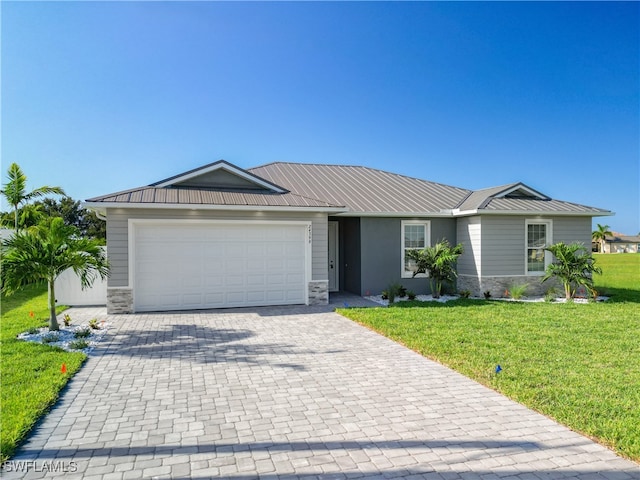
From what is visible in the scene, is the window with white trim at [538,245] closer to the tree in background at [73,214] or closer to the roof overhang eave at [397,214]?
the roof overhang eave at [397,214]

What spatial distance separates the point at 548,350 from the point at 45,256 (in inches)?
399

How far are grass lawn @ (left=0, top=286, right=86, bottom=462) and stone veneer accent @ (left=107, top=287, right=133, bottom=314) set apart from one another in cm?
153

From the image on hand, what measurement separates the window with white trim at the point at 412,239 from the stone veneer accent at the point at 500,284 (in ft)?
6.51

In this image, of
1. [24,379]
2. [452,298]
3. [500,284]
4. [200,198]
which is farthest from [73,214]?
[500,284]

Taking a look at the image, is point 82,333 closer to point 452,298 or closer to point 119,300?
point 119,300

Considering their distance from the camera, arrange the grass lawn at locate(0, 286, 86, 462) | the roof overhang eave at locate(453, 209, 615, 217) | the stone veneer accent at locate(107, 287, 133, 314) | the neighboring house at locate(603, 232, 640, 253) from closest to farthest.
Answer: the grass lawn at locate(0, 286, 86, 462) < the stone veneer accent at locate(107, 287, 133, 314) < the roof overhang eave at locate(453, 209, 615, 217) < the neighboring house at locate(603, 232, 640, 253)

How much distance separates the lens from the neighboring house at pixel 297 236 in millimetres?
10836

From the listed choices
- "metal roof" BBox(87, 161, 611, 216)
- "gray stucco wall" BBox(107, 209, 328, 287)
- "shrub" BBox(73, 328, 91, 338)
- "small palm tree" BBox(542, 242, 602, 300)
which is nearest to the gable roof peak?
"metal roof" BBox(87, 161, 611, 216)

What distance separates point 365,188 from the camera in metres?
15.9

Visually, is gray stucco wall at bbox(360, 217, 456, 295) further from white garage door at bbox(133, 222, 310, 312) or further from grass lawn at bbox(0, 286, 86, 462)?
grass lawn at bbox(0, 286, 86, 462)

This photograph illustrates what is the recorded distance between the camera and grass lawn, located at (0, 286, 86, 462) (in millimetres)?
3914

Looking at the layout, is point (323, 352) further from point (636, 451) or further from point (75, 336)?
point (75, 336)

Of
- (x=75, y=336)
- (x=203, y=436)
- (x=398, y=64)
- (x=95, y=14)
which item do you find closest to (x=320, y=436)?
(x=203, y=436)

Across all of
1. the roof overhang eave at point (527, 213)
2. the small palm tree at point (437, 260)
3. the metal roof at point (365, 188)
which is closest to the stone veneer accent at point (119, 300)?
the metal roof at point (365, 188)
